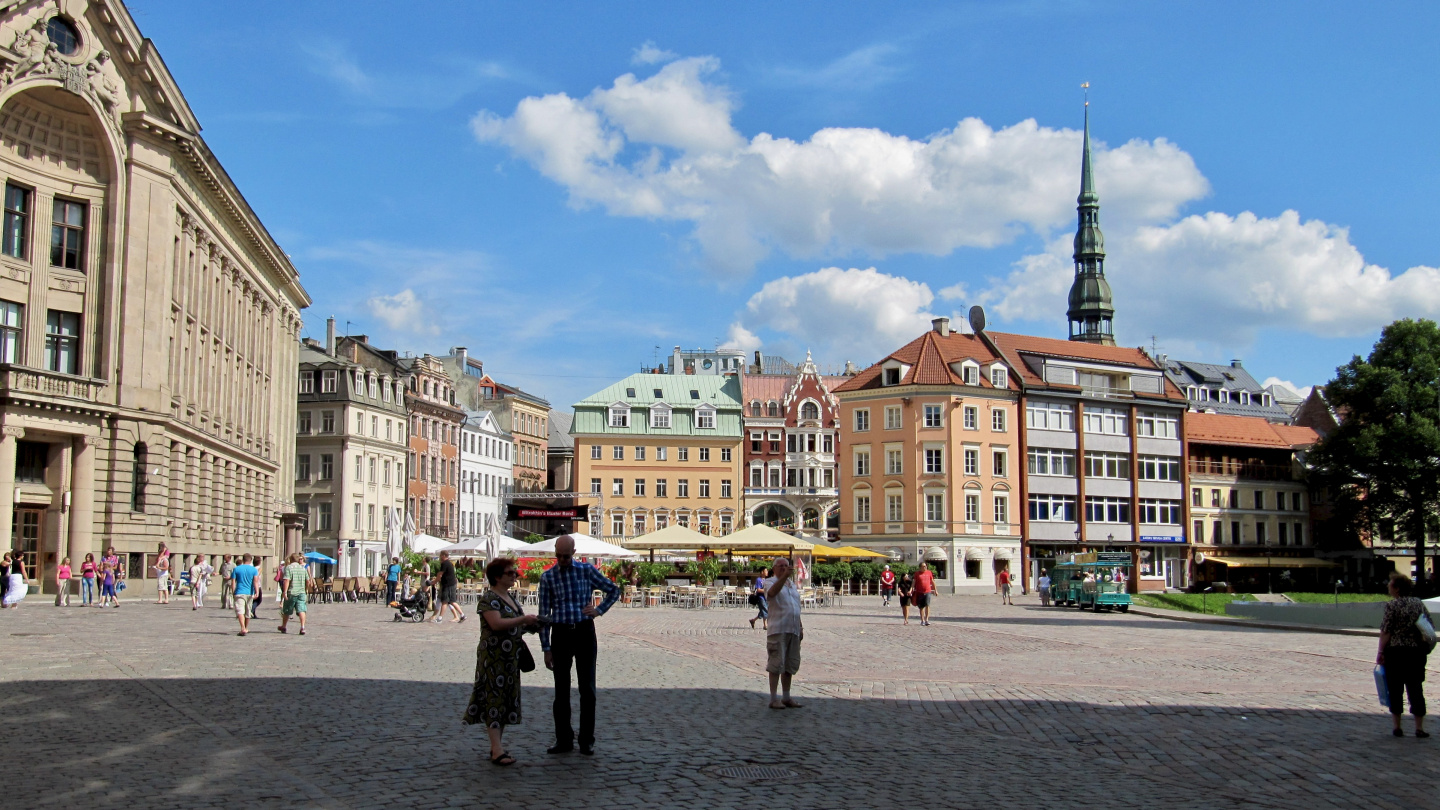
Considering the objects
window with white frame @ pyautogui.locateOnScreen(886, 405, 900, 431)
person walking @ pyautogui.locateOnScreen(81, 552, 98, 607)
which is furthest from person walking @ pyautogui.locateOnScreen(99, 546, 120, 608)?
window with white frame @ pyautogui.locateOnScreen(886, 405, 900, 431)

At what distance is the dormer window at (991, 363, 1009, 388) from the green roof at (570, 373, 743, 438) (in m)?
24.7

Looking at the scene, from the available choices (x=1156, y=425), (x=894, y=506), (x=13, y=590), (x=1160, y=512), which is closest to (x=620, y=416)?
(x=894, y=506)

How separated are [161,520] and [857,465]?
146ft

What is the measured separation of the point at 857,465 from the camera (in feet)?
273

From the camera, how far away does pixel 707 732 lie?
1316 centimetres

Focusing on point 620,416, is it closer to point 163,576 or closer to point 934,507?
point 934,507

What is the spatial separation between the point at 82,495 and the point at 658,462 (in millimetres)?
57849

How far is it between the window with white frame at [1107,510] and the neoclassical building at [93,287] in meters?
52.5

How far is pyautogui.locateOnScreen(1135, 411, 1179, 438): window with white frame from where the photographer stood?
8619 centimetres

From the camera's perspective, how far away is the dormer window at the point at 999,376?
267ft

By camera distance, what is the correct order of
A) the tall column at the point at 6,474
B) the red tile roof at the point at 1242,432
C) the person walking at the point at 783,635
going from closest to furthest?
the person walking at the point at 783,635, the tall column at the point at 6,474, the red tile roof at the point at 1242,432

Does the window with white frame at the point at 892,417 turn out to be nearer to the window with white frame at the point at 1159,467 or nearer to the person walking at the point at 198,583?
the window with white frame at the point at 1159,467

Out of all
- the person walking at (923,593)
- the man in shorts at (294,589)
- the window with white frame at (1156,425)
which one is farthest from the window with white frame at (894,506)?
the man in shorts at (294,589)

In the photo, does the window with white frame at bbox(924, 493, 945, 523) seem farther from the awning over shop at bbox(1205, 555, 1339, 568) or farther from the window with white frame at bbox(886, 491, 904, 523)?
the awning over shop at bbox(1205, 555, 1339, 568)
